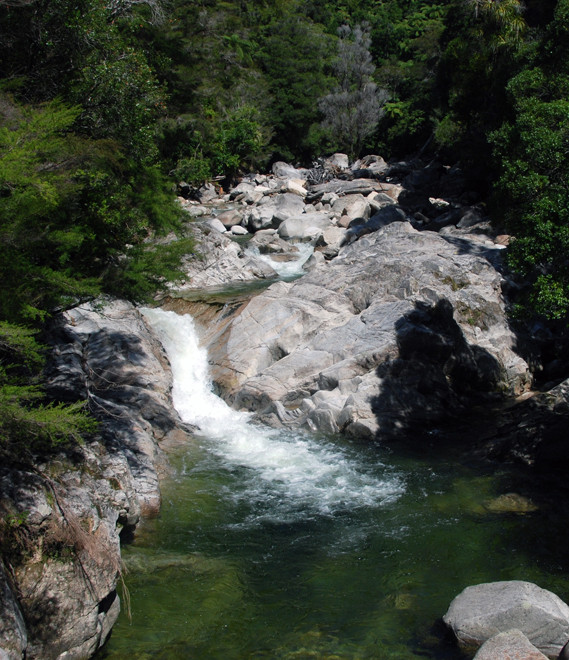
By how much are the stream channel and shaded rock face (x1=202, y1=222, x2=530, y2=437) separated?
3.47 ft

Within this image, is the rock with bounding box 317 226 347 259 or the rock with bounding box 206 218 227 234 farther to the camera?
the rock with bounding box 206 218 227 234

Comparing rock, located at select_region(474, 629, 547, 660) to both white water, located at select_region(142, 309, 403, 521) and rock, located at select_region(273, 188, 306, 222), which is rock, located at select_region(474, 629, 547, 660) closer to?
white water, located at select_region(142, 309, 403, 521)

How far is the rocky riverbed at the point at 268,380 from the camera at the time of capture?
19.3 feet

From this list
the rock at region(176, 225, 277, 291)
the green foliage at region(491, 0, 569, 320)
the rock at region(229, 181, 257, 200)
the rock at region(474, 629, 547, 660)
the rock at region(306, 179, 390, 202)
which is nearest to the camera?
the rock at region(474, 629, 547, 660)

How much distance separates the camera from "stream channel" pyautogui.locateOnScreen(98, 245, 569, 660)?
619cm

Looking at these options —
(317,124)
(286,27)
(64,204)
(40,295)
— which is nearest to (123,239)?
(64,204)

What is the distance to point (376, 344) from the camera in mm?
12758

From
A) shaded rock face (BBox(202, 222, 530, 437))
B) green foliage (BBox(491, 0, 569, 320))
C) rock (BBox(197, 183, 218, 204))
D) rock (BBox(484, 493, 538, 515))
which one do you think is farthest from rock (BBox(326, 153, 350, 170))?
rock (BBox(484, 493, 538, 515))

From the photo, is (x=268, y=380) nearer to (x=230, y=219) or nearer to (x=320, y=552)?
(x=320, y=552)

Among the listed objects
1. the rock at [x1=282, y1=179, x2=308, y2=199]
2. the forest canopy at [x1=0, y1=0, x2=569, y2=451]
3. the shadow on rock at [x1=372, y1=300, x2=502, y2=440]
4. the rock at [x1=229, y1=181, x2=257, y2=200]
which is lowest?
the rock at [x1=229, y1=181, x2=257, y2=200]

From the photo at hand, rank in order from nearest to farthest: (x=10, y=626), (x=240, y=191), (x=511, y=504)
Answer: (x=10, y=626) → (x=511, y=504) → (x=240, y=191)

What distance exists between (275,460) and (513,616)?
5.45m

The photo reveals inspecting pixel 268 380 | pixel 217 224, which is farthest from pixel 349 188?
pixel 268 380

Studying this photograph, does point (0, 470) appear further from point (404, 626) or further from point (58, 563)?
point (404, 626)
